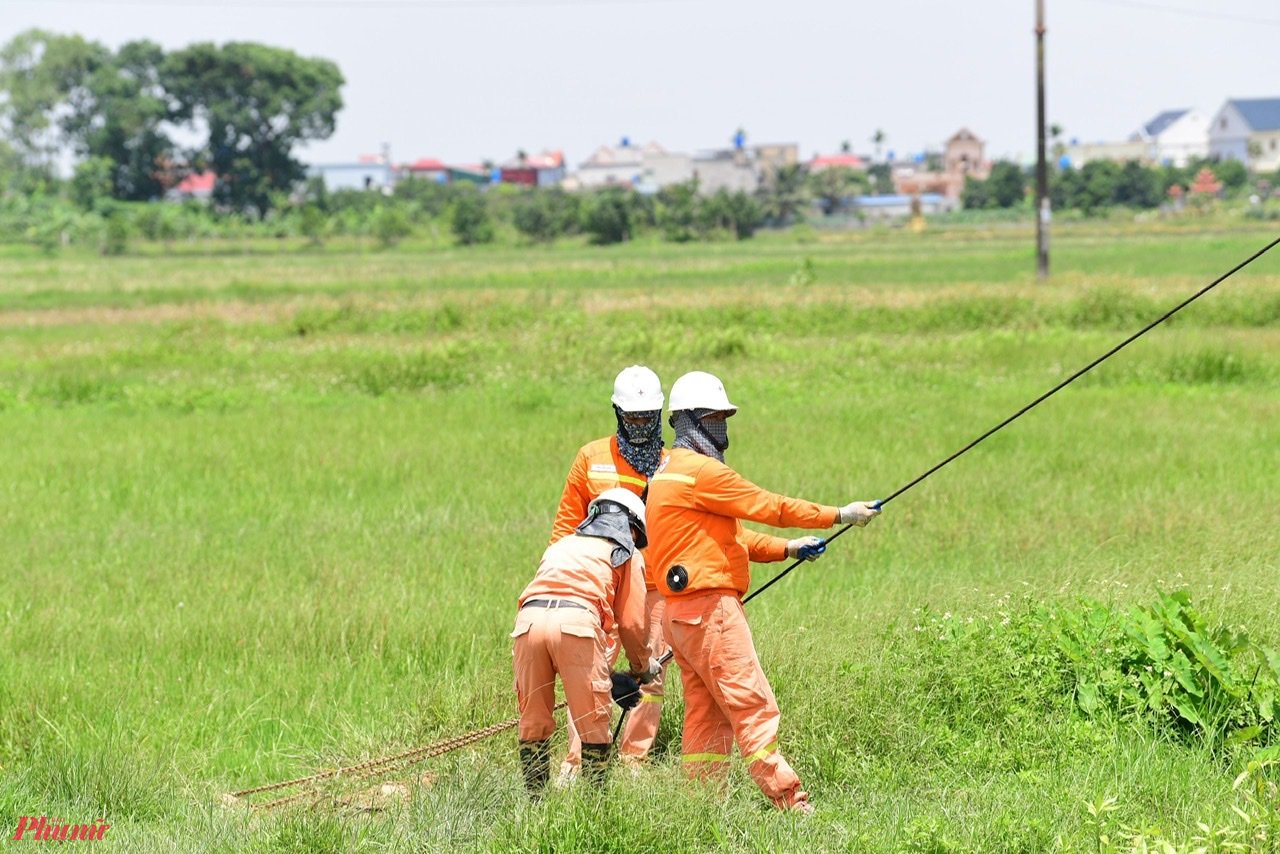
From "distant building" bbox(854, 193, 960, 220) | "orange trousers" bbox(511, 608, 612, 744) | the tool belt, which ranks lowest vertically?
"orange trousers" bbox(511, 608, 612, 744)

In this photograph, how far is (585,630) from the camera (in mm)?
4973

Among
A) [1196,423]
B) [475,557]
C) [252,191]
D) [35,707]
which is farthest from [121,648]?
[252,191]

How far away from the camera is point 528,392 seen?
17859 mm

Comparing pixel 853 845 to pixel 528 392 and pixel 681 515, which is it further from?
pixel 528 392

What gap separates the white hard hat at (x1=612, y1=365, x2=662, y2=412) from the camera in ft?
18.7

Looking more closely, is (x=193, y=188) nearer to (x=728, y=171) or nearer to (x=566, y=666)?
(x=728, y=171)

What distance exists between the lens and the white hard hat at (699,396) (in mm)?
5336

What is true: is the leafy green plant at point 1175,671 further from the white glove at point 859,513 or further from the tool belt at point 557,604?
the tool belt at point 557,604

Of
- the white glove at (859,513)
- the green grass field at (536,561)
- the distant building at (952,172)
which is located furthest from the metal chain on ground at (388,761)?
the distant building at (952,172)

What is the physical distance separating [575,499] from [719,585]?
1142 millimetres

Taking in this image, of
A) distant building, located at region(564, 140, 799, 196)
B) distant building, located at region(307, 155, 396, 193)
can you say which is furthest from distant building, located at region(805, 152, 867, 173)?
distant building, located at region(307, 155, 396, 193)

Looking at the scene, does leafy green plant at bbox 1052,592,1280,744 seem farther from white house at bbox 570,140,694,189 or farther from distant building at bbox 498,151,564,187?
distant building at bbox 498,151,564,187

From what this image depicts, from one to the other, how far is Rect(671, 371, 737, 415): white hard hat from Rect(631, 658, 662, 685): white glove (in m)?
1.09

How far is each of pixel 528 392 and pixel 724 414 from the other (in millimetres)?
12601
